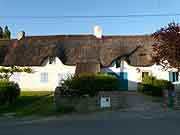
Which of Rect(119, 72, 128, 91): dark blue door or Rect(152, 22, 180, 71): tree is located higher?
Rect(152, 22, 180, 71): tree

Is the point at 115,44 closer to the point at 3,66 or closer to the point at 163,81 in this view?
the point at 163,81

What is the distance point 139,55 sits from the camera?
43531 millimetres

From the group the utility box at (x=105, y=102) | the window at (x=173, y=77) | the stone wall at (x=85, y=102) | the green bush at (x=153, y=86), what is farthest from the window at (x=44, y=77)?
the utility box at (x=105, y=102)

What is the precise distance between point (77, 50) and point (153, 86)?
39.1 ft

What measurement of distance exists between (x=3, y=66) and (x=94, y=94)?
72.9 feet

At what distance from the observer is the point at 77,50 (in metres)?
45.4

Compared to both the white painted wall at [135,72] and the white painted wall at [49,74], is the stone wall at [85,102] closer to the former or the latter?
the white painted wall at [135,72]

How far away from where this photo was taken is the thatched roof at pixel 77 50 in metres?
43.6

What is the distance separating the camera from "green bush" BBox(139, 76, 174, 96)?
1417 inches

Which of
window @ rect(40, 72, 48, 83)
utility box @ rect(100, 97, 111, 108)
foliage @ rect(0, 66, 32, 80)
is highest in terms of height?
foliage @ rect(0, 66, 32, 80)

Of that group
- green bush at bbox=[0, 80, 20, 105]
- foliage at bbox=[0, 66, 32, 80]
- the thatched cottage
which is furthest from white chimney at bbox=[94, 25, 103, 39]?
green bush at bbox=[0, 80, 20, 105]

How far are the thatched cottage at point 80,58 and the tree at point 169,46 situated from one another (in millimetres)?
13849

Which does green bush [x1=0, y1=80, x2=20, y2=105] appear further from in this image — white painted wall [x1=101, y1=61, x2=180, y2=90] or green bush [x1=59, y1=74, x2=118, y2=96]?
white painted wall [x1=101, y1=61, x2=180, y2=90]

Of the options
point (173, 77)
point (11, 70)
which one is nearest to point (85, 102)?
point (173, 77)
